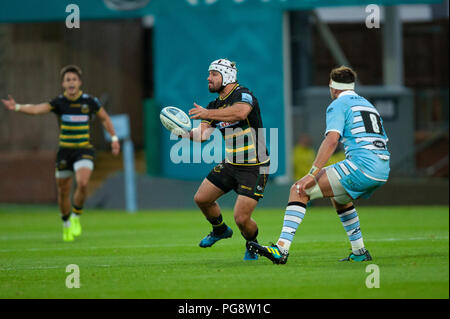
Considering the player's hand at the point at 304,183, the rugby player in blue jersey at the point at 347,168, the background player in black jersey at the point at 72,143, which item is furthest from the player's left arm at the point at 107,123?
the player's hand at the point at 304,183

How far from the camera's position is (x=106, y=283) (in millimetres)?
7754

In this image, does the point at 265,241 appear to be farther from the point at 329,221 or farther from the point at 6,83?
the point at 6,83

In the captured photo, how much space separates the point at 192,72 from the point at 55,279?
14.1 m

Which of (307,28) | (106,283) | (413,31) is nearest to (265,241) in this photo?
(106,283)

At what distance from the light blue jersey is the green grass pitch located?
1043mm

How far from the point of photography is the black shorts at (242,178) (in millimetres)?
9258

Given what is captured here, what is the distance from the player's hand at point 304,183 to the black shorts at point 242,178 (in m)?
0.93

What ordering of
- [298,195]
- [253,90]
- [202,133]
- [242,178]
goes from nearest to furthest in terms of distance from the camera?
[298,195], [242,178], [202,133], [253,90]

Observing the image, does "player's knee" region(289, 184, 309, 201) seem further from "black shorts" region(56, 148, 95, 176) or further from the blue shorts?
"black shorts" region(56, 148, 95, 176)

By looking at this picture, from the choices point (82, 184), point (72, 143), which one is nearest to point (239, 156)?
point (82, 184)

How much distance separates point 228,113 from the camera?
8922 millimetres

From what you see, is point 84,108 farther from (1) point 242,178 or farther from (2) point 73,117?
(1) point 242,178

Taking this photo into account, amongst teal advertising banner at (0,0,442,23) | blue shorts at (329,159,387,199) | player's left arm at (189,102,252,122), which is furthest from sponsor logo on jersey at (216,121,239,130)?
teal advertising banner at (0,0,442,23)

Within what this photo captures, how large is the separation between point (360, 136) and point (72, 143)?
6094 millimetres
